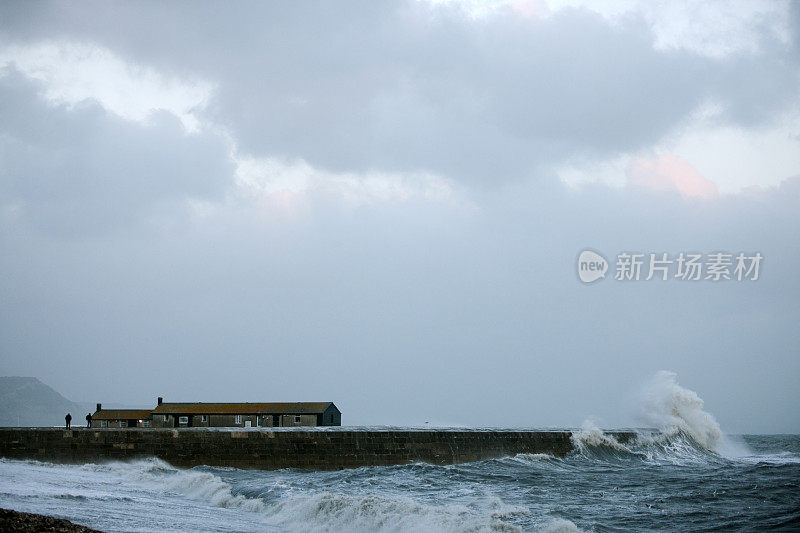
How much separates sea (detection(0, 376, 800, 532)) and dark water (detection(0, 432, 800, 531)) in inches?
1.5

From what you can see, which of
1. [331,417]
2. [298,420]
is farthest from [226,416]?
[331,417]

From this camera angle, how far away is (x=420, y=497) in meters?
18.3

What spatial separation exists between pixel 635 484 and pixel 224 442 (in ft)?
48.8

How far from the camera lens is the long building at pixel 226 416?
39719 millimetres

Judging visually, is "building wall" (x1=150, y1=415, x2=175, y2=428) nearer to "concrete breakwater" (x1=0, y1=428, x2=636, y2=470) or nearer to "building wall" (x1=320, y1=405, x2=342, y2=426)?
"building wall" (x1=320, y1=405, x2=342, y2=426)

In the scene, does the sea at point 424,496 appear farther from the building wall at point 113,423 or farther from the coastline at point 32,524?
the building wall at point 113,423

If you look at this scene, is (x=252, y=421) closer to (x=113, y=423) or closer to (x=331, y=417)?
(x=331, y=417)

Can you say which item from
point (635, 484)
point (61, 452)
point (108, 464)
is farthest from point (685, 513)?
point (61, 452)

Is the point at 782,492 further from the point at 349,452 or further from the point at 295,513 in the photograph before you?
the point at 349,452

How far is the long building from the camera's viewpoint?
39719 millimetres

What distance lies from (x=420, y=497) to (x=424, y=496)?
235 millimetres

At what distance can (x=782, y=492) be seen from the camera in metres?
18.2

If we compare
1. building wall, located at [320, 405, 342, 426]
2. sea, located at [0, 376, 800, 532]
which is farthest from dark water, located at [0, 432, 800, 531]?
building wall, located at [320, 405, 342, 426]

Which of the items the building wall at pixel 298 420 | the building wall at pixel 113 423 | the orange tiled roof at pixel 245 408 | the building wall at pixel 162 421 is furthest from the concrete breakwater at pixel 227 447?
the building wall at pixel 113 423
